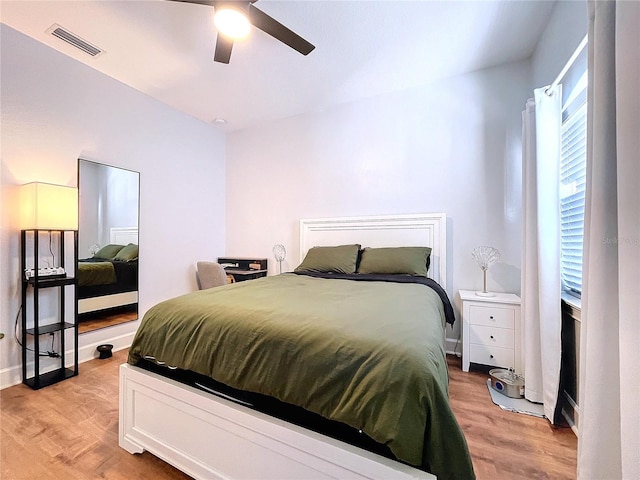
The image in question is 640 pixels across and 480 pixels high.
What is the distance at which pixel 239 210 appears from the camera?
418 centimetres

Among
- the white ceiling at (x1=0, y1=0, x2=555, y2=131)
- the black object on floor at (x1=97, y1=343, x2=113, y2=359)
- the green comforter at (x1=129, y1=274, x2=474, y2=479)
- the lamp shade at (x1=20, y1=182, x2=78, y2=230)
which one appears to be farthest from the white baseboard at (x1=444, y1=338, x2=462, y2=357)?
the lamp shade at (x1=20, y1=182, x2=78, y2=230)

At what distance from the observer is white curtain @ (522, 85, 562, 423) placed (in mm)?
1770

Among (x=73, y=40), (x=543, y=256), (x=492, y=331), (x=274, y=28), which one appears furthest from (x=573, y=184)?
(x=73, y=40)

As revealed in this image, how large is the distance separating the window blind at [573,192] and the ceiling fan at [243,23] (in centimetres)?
192

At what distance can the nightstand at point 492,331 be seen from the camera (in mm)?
2289

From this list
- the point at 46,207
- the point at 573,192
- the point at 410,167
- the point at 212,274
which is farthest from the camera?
the point at 212,274

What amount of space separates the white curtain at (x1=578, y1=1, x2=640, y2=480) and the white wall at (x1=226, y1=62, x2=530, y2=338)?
186 centimetres

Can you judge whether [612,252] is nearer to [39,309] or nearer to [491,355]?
[491,355]

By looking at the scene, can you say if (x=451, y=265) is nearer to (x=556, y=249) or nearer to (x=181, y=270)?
(x=556, y=249)

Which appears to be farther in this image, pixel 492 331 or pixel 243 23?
pixel 492 331

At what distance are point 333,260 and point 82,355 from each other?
2.58 metres

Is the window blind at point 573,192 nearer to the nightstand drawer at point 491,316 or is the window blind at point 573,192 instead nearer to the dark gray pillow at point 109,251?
the nightstand drawer at point 491,316

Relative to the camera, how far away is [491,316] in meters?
2.35

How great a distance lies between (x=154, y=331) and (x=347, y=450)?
1133mm
